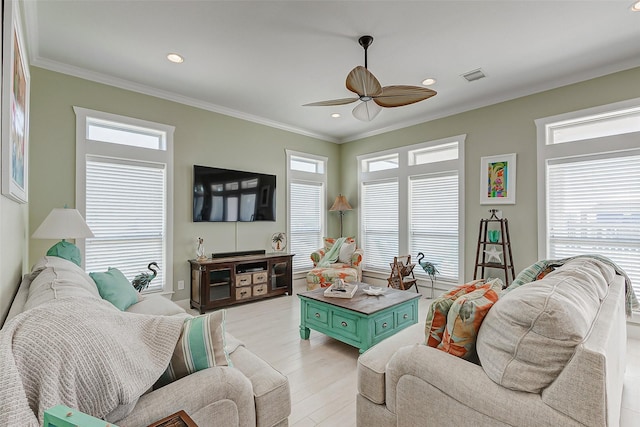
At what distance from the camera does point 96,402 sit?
34.7 inches

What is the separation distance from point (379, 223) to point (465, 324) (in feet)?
14.1

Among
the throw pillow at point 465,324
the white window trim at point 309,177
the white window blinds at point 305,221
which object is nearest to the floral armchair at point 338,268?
the white window blinds at point 305,221

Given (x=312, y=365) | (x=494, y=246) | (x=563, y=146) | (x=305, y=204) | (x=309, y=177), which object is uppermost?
(x=563, y=146)

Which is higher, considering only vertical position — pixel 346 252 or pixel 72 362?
pixel 72 362

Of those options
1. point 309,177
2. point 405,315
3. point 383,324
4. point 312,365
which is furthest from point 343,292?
point 309,177

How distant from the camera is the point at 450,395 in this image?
4.25ft

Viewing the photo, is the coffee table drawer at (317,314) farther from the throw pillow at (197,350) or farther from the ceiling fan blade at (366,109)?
the ceiling fan blade at (366,109)

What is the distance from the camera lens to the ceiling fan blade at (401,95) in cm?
270

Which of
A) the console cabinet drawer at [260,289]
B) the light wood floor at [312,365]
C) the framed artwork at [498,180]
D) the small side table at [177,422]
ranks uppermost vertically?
the framed artwork at [498,180]

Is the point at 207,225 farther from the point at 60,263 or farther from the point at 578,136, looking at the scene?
the point at 578,136

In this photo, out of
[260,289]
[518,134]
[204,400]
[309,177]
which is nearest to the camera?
[204,400]

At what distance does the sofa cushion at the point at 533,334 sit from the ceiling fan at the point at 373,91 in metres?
1.90

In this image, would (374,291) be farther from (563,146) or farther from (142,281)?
(563,146)

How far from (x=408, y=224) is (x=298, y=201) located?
1.99 m
